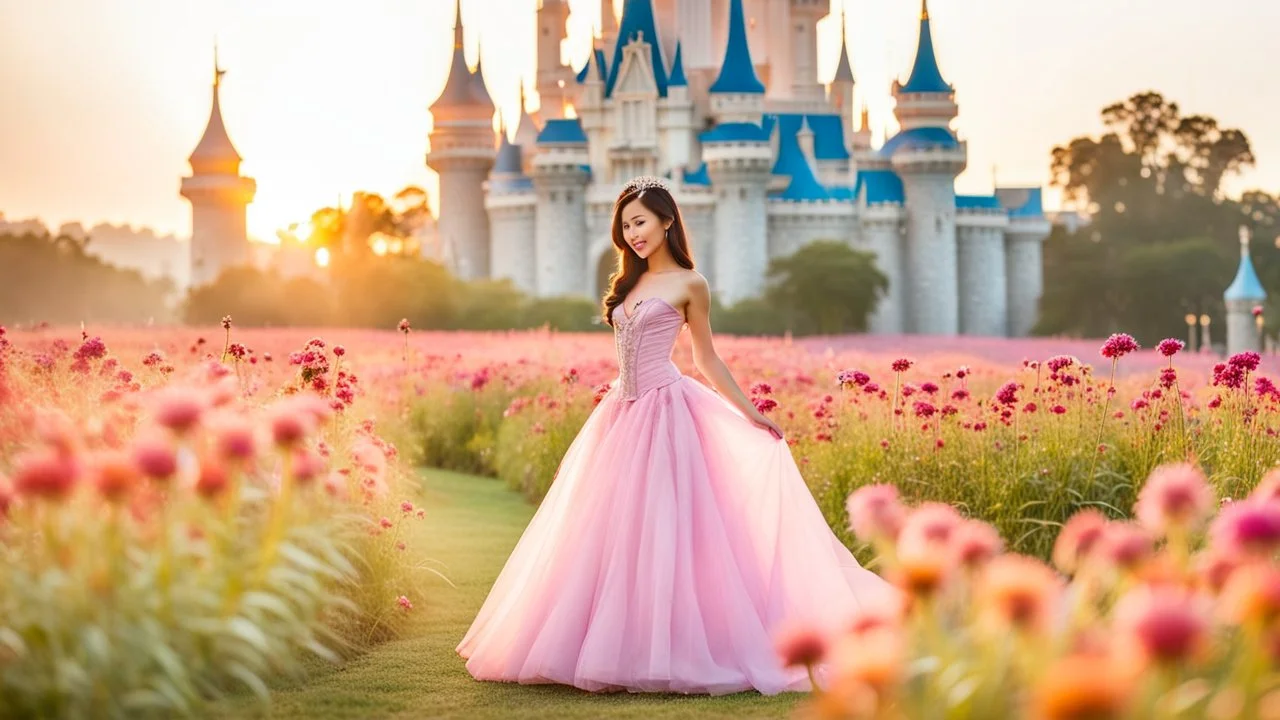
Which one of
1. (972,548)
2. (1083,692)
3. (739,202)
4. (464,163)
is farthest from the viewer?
(464,163)

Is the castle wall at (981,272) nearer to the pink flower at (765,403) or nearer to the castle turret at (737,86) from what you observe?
the castle turret at (737,86)

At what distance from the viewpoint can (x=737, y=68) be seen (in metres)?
45.7

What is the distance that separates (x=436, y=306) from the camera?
40.3m

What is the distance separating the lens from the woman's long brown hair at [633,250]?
5031 millimetres

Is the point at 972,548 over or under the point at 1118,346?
under

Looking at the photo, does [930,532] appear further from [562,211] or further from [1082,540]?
[562,211]

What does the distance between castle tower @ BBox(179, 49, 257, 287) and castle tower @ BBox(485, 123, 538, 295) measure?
7878 mm

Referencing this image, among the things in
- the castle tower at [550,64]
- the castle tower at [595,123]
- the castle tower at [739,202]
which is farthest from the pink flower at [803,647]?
the castle tower at [550,64]

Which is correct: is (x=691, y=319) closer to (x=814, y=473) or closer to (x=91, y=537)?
(x=814, y=473)

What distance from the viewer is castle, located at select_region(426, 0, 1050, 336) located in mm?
44188


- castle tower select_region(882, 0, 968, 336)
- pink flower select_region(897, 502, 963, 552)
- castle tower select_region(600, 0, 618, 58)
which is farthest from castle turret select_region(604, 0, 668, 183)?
pink flower select_region(897, 502, 963, 552)

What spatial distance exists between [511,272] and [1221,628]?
143 ft

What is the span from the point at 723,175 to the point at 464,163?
9658 mm

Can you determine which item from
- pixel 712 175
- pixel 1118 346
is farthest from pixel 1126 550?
pixel 712 175
